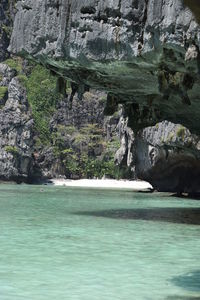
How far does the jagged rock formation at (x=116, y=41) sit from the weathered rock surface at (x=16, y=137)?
57.5 metres

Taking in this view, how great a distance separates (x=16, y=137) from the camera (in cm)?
7481

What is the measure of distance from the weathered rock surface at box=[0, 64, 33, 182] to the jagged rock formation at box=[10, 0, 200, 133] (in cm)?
5748

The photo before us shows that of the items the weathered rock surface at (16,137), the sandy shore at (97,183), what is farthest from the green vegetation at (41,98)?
the sandy shore at (97,183)

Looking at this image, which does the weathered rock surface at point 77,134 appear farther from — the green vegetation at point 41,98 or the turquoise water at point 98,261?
the turquoise water at point 98,261

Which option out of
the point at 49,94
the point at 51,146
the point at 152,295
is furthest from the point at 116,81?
the point at 49,94

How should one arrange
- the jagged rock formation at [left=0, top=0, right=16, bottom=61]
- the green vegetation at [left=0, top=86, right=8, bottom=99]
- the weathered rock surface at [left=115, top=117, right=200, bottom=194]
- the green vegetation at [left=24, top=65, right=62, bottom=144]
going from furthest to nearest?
the jagged rock formation at [left=0, top=0, right=16, bottom=61] < the green vegetation at [left=24, top=65, right=62, bottom=144] < the green vegetation at [left=0, top=86, right=8, bottom=99] < the weathered rock surface at [left=115, top=117, right=200, bottom=194]

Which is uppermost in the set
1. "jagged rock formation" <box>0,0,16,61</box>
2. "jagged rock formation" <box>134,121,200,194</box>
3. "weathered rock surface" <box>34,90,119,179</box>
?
"jagged rock formation" <box>0,0,16,61</box>

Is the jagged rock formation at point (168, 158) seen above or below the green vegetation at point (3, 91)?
below

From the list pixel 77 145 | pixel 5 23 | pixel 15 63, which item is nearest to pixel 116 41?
pixel 77 145

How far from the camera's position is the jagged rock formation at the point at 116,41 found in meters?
12.3

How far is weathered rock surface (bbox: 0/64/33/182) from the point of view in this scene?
73625 millimetres

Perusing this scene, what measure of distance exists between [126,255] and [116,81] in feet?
22.8

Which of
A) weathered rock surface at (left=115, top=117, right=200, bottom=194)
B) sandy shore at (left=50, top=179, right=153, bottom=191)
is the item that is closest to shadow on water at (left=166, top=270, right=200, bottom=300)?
weathered rock surface at (left=115, top=117, right=200, bottom=194)

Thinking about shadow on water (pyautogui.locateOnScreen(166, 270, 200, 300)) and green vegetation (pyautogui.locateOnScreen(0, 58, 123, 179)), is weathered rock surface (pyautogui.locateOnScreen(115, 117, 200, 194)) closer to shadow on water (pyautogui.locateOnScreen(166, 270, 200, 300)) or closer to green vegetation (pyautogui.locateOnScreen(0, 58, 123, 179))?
shadow on water (pyautogui.locateOnScreen(166, 270, 200, 300))
